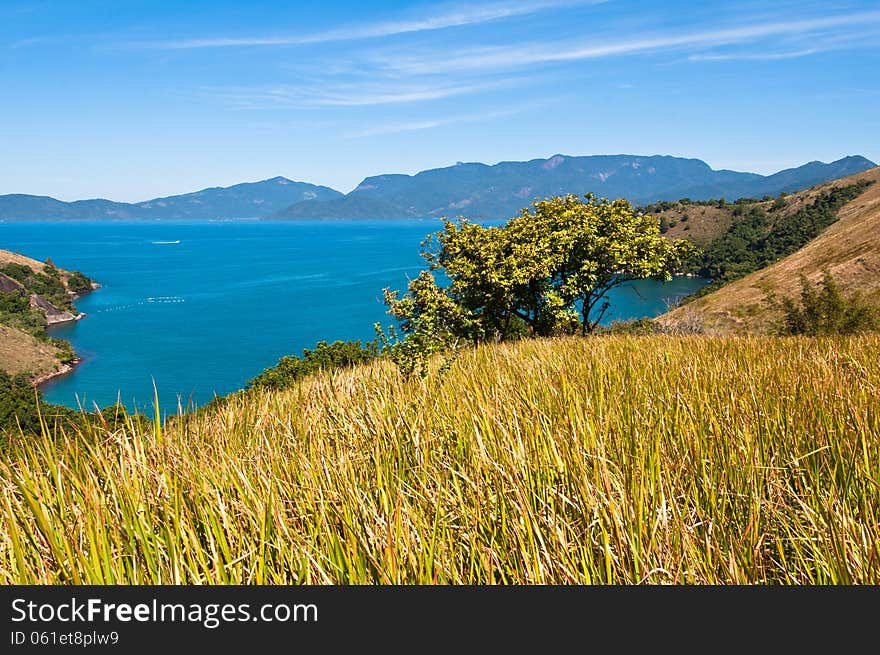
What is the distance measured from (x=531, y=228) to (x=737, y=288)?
59929mm

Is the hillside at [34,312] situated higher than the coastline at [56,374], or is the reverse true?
the hillside at [34,312]

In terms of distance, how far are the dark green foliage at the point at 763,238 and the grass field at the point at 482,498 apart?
Answer: 135171 millimetres

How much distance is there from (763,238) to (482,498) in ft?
553

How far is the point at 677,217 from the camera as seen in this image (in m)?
184

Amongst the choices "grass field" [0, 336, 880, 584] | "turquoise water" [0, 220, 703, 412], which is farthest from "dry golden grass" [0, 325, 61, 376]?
"grass field" [0, 336, 880, 584]

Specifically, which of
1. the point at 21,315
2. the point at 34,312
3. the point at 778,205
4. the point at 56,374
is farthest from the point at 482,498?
the point at 778,205

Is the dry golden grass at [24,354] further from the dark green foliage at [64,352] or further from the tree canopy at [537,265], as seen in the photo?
the tree canopy at [537,265]

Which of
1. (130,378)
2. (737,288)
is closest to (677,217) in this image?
(737,288)

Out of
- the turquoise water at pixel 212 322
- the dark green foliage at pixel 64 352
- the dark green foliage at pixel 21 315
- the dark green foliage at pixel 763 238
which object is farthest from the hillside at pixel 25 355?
the dark green foliage at pixel 763 238

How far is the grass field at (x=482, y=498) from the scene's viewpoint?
87.4 inches

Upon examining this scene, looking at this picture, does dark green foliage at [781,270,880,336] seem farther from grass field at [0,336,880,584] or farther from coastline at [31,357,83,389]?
coastline at [31,357,83,389]

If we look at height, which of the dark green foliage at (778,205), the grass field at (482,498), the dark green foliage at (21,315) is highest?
the dark green foliage at (778,205)

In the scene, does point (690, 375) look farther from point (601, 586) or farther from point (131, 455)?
point (131, 455)

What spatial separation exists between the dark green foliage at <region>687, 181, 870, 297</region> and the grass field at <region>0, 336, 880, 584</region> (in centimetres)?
13517
